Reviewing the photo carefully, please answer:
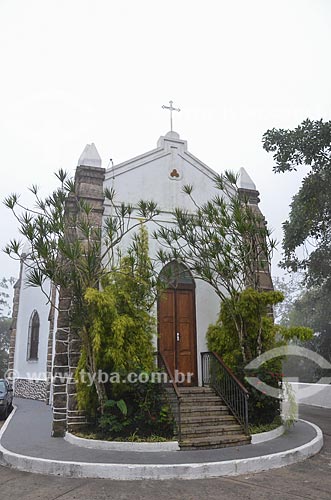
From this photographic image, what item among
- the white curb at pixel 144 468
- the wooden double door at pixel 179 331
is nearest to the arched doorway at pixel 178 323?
the wooden double door at pixel 179 331

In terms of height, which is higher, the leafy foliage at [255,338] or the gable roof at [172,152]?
the gable roof at [172,152]

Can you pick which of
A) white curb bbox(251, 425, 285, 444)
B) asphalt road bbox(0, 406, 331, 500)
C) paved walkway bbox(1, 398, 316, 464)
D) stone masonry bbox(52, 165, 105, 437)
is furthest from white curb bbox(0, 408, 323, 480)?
stone masonry bbox(52, 165, 105, 437)

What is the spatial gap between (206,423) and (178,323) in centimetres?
267

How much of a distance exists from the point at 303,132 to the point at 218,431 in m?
8.51

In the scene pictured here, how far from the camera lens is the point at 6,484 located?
535 centimetres

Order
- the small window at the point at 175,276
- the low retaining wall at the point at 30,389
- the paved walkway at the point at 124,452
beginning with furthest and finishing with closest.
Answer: the low retaining wall at the point at 30,389 < the small window at the point at 175,276 < the paved walkway at the point at 124,452

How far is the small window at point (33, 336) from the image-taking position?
1638 centimetres

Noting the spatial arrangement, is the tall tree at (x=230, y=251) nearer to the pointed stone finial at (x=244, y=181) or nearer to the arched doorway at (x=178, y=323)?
the arched doorway at (x=178, y=323)

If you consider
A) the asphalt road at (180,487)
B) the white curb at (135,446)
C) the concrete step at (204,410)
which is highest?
the concrete step at (204,410)

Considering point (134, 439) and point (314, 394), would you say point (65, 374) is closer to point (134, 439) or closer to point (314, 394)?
point (134, 439)

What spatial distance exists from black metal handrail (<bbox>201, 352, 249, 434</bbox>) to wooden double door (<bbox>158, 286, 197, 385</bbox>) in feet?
1.12

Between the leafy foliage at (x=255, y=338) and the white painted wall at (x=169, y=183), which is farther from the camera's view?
the white painted wall at (x=169, y=183)

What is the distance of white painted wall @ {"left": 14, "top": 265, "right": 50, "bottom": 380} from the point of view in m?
15.6

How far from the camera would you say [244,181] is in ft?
36.3
